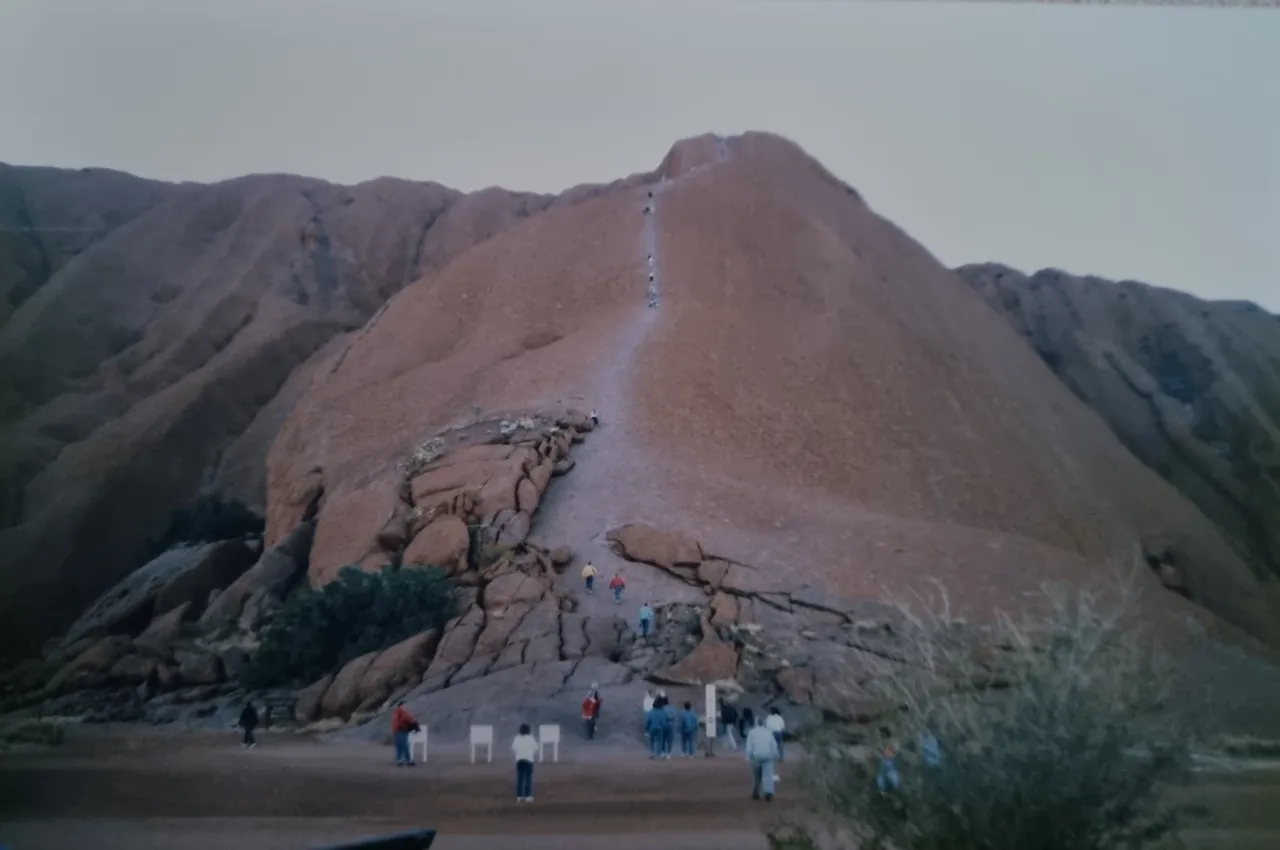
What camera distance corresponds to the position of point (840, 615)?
11.0 m

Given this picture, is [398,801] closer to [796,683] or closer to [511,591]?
[796,683]

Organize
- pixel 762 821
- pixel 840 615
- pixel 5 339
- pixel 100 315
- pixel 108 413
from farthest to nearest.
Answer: pixel 100 315 < pixel 108 413 < pixel 5 339 < pixel 840 615 < pixel 762 821

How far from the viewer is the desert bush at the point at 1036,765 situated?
5273 millimetres

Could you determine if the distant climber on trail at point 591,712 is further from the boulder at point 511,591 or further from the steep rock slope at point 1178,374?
the steep rock slope at point 1178,374

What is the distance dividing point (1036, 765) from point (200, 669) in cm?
880

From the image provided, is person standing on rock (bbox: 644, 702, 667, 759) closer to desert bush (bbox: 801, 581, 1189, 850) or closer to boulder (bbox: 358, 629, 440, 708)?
boulder (bbox: 358, 629, 440, 708)

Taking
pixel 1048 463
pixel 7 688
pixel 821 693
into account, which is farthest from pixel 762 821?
pixel 1048 463

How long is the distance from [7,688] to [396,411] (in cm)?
931

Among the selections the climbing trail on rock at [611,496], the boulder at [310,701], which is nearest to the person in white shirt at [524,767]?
the boulder at [310,701]

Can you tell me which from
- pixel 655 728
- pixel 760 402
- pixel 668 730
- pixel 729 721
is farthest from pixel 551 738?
pixel 760 402

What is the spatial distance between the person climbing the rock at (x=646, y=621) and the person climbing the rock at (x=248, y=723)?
3.55m

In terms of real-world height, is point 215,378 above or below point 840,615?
above

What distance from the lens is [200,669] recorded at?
11.5 metres

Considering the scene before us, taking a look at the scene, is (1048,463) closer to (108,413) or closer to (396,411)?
(396,411)
